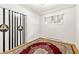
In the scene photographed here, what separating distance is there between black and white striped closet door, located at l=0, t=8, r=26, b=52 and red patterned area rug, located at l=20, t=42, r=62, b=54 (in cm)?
11

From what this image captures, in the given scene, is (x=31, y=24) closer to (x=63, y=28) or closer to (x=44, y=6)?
(x=44, y=6)

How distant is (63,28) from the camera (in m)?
1.16

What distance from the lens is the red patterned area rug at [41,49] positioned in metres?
1.15

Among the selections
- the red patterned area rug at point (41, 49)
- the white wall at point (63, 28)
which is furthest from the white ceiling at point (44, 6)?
the red patterned area rug at point (41, 49)

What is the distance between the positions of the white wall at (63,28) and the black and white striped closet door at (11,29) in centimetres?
24

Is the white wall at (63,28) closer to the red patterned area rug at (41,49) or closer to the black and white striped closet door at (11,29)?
the red patterned area rug at (41,49)

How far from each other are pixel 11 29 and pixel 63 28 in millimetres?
559

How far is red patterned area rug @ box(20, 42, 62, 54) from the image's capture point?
115cm

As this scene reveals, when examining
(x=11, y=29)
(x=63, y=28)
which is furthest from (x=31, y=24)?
(x=63, y=28)

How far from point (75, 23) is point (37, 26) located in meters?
0.41

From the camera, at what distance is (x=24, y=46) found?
118 centimetres

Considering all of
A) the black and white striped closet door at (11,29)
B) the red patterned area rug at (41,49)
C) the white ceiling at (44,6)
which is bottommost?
the red patterned area rug at (41,49)

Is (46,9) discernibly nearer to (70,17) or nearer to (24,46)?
(70,17)
